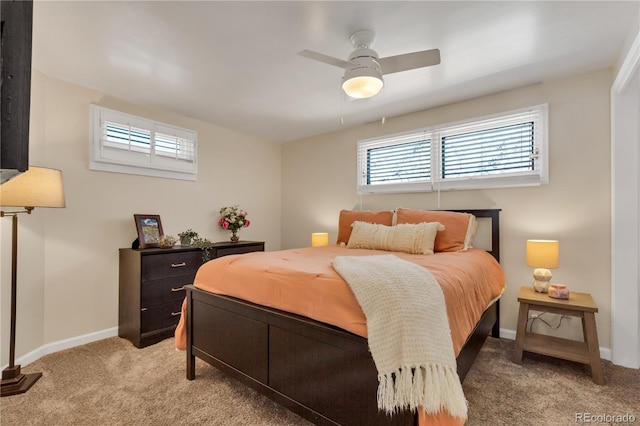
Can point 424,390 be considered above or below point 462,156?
below

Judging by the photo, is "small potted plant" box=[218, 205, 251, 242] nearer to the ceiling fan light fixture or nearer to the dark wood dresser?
the dark wood dresser

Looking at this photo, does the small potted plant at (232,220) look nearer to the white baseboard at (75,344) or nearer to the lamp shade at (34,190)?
the white baseboard at (75,344)

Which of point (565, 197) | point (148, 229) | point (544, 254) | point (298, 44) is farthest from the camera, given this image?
point (148, 229)

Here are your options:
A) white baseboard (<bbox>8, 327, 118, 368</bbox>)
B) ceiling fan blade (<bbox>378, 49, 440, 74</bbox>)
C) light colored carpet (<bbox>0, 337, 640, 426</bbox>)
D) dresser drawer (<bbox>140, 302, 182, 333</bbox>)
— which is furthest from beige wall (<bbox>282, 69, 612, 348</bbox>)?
white baseboard (<bbox>8, 327, 118, 368</bbox>)

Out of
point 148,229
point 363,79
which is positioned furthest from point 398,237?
point 148,229

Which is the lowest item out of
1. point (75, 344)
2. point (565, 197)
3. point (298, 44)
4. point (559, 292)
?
point (75, 344)

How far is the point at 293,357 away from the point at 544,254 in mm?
2222

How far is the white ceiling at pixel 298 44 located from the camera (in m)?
1.84

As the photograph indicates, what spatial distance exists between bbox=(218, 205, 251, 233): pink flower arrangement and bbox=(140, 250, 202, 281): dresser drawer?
2.52ft

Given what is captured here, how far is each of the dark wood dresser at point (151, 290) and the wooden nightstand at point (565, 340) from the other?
10.3 feet

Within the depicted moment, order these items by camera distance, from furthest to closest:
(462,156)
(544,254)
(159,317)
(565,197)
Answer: (462,156) < (159,317) < (565,197) < (544,254)

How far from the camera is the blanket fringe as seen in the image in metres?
1.14

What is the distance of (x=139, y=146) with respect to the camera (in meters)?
3.27

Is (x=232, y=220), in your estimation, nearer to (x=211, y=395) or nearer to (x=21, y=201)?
(x=21, y=201)
